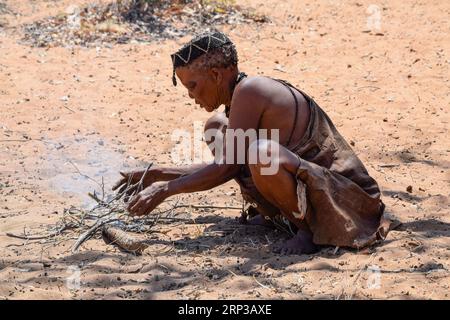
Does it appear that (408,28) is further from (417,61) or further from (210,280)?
(210,280)

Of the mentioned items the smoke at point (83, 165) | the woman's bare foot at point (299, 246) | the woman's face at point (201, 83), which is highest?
the woman's face at point (201, 83)

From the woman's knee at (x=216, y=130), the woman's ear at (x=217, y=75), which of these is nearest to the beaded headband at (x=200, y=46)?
the woman's ear at (x=217, y=75)

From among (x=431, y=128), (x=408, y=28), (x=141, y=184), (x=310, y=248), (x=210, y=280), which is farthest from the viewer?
(x=408, y=28)

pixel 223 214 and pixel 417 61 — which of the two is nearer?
→ pixel 223 214

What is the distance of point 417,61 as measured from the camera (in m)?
7.05

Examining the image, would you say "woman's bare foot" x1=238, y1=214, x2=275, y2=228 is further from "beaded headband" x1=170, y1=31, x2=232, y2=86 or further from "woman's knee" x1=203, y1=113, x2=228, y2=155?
"beaded headband" x1=170, y1=31, x2=232, y2=86

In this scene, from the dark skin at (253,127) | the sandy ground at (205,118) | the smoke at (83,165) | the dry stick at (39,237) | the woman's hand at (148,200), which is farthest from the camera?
the smoke at (83,165)

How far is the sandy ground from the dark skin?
0.26 m

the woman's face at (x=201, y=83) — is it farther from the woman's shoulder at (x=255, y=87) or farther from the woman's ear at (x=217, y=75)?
the woman's shoulder at (x=255, y=87)

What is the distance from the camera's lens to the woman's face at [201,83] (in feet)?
13.1

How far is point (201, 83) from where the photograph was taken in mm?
4008

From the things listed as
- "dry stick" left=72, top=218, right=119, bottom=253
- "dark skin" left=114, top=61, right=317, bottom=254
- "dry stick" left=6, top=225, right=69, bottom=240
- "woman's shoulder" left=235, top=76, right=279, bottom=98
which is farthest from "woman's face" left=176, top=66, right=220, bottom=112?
"dry stick" left=6, top=225, right=69, bottom=240

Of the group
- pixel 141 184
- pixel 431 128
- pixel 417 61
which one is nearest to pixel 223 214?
pixel 141 184
